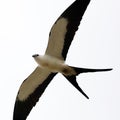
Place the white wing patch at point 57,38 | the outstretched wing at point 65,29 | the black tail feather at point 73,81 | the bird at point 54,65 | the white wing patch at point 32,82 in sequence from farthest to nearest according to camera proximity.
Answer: the white wing patch at point 32,82 → the black tail feather at point 73,81 → the white wing patch at point 57,38 → the bird at point 54,65 → the outstretched wing at point 65,29

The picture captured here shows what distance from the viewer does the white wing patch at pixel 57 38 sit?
1786cm

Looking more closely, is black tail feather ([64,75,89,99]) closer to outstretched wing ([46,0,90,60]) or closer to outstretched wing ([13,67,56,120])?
outstretched wing ([46,0,90,60])

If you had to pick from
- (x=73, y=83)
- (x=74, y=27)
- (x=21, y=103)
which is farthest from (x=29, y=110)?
(x=74, y=27)

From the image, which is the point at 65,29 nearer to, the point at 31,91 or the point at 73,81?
the point at 73,81

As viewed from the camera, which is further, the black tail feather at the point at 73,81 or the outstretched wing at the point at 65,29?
the black tail feather at the point at 73,81

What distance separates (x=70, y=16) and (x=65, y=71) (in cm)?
156

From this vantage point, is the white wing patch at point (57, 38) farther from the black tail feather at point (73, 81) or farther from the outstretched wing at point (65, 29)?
the black tail feather at point (73, 81)

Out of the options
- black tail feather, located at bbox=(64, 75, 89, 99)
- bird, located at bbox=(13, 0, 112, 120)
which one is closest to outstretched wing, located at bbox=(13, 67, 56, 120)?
bird, located at bbox=(13, 0, 112, 120)

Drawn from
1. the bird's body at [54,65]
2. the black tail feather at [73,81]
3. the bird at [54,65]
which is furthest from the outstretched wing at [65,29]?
the black tail feather at [73,81]

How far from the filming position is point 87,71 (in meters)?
17.6

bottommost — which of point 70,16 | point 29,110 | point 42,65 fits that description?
point 29,110

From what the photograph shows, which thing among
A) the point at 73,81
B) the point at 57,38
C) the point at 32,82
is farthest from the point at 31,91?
the point at 57,38

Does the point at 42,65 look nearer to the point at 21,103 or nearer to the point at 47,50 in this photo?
the point at 47,50

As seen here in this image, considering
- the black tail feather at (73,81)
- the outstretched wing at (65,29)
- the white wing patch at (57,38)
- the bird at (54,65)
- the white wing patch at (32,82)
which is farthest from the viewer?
the white wing patch at (32,82)
